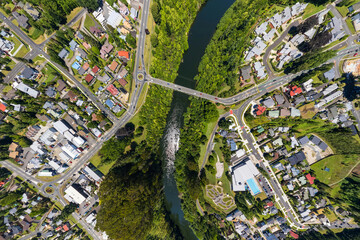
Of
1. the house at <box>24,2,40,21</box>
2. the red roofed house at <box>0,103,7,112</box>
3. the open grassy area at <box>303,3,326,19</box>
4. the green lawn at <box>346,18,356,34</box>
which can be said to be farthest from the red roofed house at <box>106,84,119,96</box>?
the green lawn at <box>346,18,356,34</box>

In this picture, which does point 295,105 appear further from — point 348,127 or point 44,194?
point 44,194

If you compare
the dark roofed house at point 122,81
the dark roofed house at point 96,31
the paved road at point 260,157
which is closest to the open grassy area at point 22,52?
the dark roofed house at point 96,31

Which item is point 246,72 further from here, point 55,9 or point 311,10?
point 55,9

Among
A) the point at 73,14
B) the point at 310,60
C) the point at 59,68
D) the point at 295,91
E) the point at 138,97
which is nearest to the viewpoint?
the point at 310,60

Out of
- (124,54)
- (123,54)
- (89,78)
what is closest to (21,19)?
(89,78)

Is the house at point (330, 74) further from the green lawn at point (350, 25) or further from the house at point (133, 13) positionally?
the house at point (133, 13)

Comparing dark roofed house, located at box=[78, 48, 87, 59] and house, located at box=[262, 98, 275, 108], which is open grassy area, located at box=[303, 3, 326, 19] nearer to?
house, located at box=[262, 98, 275, 108]

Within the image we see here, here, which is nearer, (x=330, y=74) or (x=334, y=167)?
(x=330, y=74)
